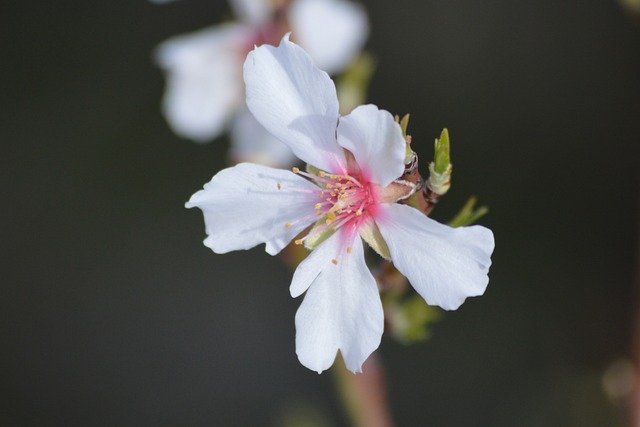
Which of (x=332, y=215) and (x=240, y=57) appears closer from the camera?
(x=332, y=215)

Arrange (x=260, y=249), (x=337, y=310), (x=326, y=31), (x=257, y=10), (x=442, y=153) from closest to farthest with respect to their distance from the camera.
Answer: (x=442, y=153) < (x=337, y=310) < (x=257, y=10) < (x=326, y=31) < (x=260, y=249)

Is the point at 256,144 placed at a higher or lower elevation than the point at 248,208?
higher

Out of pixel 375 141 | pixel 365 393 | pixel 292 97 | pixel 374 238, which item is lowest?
pixel 365 393

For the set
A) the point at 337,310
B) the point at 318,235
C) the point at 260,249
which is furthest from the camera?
the point at 260,249

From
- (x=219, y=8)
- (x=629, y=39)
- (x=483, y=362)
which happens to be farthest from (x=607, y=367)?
(x=219, y=8)

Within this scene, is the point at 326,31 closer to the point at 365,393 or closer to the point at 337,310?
the point at 365,393

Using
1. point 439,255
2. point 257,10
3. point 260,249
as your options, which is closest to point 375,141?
point 439,255

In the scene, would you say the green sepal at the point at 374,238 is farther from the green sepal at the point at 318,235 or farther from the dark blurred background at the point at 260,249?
the dark blurred background at the point at 260,249

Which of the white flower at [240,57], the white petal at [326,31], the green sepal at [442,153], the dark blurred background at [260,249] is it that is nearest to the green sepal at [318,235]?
the green sepal at [442,153]

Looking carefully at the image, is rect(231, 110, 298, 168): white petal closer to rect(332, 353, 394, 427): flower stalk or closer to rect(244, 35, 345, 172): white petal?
rect(332, 353, 394, 427): flower stalk
